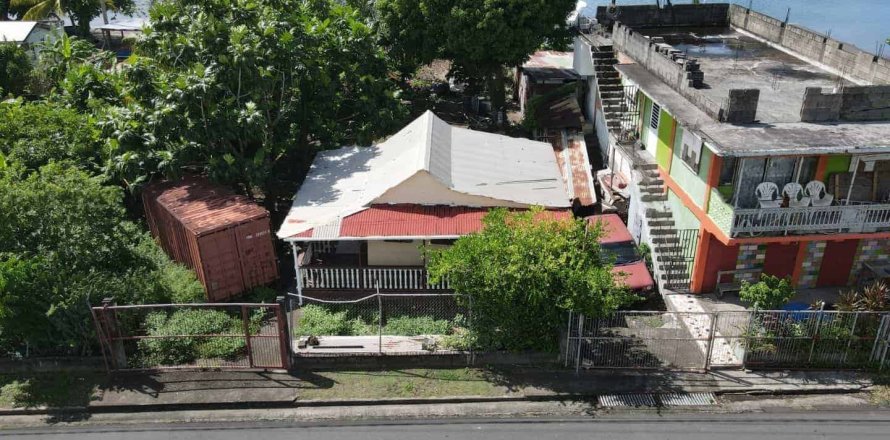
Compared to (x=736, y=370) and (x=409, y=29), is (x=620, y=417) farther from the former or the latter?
(x=409, y=29)

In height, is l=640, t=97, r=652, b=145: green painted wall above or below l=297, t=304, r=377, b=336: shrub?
above

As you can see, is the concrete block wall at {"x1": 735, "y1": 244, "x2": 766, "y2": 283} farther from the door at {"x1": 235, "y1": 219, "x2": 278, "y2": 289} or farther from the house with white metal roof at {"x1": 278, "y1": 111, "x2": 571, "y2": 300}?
the door at {"x1": 235, "y1": 219, "x2": 278, "y2": 289}

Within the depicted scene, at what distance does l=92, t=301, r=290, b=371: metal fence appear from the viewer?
14.8 m

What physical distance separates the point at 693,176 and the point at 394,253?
8.58 meters

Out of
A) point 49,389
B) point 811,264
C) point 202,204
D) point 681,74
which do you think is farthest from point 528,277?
point 49,389

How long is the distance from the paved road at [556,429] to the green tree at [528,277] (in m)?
2.14

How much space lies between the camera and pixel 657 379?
48.8 ft

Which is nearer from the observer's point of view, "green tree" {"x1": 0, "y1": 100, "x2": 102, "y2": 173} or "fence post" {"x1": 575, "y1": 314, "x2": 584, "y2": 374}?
"fence post" {"x1": 575, "y1": 314, "x2": 584, "y2": 374}

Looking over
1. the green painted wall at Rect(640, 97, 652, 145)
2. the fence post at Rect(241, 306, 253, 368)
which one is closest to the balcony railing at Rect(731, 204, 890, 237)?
the green painted wall at Rect(640, 97, 652, 145)

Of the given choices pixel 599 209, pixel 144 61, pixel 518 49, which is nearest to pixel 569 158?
pixel 599 209

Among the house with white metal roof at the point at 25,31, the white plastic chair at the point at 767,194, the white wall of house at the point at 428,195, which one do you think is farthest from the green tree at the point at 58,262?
the house with white metal roof at the point at 25,31

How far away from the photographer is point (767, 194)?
52.8 feet

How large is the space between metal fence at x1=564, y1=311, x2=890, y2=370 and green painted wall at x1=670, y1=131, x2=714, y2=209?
3.61 metres

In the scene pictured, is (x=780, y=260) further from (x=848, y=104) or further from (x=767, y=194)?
(x=848, y=104)
